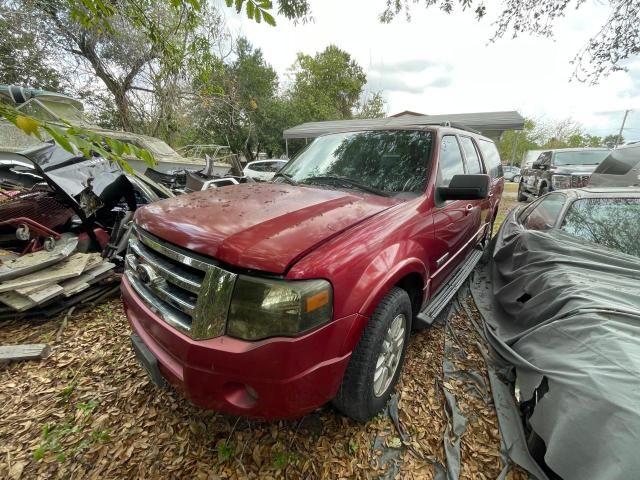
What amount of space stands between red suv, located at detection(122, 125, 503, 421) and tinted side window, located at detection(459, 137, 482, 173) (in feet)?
3.60

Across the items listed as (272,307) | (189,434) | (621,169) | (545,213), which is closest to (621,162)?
(621,169)

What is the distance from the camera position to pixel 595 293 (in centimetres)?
202

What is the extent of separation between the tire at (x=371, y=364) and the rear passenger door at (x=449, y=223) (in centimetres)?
63

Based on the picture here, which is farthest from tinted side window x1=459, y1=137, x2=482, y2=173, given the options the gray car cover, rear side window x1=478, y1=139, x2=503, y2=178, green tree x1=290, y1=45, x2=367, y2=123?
green tree x1=290, y1=45, x2=367, y2=123

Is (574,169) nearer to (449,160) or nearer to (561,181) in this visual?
(561,181)

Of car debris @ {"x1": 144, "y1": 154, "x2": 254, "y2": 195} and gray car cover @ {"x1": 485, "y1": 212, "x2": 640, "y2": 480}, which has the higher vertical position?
car debris @ {"x1": 144, "y1": 154, "x2": 254, "y2": 195}

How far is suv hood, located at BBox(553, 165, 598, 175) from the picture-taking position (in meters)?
8.73

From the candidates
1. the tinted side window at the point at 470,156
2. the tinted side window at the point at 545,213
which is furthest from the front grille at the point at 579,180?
the tinted side window at the point at 470,156

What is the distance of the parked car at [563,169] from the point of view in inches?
340

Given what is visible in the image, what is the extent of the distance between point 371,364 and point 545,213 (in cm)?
318

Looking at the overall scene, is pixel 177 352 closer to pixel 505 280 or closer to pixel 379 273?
pixel 379 273

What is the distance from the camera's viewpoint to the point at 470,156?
3393 millimetres

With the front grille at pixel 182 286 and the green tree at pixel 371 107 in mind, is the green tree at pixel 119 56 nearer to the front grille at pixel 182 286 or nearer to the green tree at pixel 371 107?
the front grille at pixel 182 286

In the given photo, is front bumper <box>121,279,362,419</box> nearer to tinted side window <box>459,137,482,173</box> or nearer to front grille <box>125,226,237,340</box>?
front grille <box>125,226,237,340</box>
